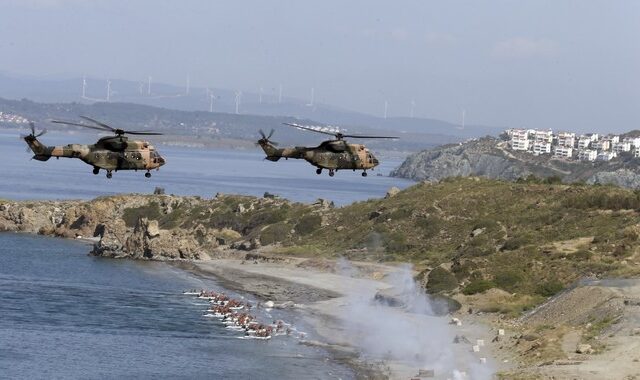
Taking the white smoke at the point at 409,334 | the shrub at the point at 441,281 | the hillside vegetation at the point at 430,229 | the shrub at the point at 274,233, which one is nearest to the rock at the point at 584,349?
the white smoke at the point at 409,334

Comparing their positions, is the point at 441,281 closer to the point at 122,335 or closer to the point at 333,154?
the point at 122,335

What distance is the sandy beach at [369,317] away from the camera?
74250 millimetres

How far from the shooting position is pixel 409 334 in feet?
279

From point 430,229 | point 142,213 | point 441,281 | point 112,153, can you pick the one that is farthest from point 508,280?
point 142,213

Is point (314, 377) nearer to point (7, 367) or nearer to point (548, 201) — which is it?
point (7, 367)

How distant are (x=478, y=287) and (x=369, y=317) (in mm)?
9755

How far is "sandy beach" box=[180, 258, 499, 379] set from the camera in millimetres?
74250

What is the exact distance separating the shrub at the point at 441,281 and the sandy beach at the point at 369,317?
152cm

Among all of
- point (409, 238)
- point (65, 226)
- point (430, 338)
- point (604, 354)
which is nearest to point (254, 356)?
point (430, 338)

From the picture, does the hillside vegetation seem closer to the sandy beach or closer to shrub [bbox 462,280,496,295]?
shrub [bbox 462,280,496,295]

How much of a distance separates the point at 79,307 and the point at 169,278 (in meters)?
24.4

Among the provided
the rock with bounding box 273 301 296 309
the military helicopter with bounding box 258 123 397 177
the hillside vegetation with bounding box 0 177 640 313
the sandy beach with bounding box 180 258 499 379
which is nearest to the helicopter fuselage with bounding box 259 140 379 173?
the military helicopter with bounding box 258 123 397 177

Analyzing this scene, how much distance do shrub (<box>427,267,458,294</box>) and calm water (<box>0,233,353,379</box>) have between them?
13190 mm

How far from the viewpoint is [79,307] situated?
10031cm
